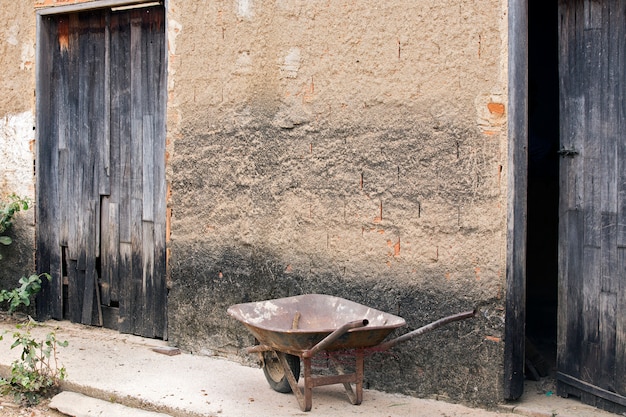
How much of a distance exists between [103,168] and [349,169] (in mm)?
2357

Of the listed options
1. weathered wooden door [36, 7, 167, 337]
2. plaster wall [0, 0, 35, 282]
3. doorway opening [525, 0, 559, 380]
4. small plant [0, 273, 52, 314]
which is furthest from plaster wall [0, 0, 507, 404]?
doorway opening [525, 0, 559, 380]

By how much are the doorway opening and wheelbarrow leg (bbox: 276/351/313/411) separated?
283 centimetres

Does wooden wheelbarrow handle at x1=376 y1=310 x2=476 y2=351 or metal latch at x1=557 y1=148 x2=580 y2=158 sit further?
metal latch at x1=557 y1=148 x2=580 y2=158

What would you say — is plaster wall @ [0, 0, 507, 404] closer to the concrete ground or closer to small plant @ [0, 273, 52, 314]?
the concrete ground

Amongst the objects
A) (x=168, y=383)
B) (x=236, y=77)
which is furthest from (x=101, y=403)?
(x=236, y=77)

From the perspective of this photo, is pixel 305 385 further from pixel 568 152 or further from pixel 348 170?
pixel 568 152

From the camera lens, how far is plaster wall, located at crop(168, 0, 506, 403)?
446 cm

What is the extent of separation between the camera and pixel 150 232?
6.01 metres

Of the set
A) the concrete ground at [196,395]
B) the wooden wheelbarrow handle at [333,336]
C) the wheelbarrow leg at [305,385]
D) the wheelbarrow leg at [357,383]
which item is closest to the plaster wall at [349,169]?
the concrete ground at [196,395]

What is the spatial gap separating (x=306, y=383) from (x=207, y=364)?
123 centimetres

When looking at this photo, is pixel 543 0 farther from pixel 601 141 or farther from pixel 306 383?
pixel 306 383

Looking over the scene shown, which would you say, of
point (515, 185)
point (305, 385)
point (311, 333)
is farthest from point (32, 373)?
point (515, 185)

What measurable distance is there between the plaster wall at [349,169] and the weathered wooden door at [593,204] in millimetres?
441

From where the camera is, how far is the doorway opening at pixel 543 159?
658 cm
